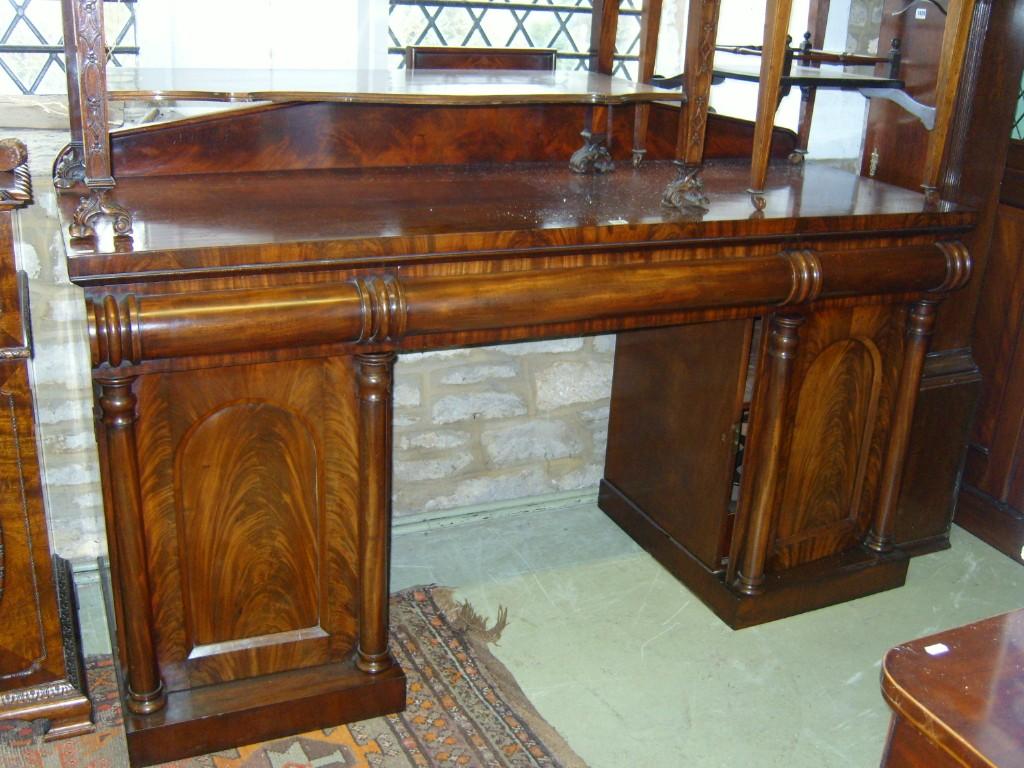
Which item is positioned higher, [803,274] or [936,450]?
[803,274]

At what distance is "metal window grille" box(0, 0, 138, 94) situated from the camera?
280 cm

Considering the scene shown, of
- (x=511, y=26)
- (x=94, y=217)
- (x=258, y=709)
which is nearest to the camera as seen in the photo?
(x=94, y=217)

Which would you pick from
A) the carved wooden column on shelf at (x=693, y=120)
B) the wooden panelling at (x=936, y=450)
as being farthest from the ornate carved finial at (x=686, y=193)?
the wooden panelling at (x=936, y=450)

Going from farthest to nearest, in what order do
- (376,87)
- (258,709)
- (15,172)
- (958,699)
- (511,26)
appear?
(511,26)
(376,87)
(258,709)
(15,172)
(958,699)

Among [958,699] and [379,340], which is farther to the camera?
[379,340]

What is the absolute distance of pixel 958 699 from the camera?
1.29m

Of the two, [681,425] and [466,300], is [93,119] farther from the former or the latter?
[681,425]

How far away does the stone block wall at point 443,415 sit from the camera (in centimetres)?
244

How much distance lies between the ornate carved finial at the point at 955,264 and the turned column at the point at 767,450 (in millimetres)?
378

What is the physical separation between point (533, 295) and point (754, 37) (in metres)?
2.04

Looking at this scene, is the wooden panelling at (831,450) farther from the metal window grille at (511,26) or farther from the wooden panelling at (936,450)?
the metal window grille at (511,26)

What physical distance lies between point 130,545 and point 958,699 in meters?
1.39

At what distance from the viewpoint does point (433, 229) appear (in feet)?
6.37

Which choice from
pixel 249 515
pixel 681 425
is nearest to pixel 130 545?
pixel 249 515
